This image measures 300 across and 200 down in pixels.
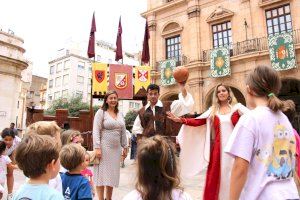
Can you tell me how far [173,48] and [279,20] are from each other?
7171 mm

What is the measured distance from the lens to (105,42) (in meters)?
59.5

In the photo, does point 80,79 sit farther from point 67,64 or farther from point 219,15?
point 219,15

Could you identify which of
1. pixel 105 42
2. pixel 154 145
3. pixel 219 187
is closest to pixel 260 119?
pixel 154 145

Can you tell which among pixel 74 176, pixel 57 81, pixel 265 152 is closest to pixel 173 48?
pixel 74 176

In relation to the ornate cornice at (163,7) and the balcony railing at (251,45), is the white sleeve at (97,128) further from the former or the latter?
the ornate cornice at (163,7)

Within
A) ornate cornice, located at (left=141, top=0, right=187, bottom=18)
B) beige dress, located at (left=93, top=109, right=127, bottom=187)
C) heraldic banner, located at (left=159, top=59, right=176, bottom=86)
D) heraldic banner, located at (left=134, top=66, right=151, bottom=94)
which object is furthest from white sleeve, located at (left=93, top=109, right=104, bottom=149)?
ornate cornice, located at (left=141, top=0, right=187, bottom=18)

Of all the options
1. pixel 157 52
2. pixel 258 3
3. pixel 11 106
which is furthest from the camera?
pixel 157 52

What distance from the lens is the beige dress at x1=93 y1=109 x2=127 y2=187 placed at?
13.5ft

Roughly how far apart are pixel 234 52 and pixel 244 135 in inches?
644

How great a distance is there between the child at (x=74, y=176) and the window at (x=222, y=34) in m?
16.7

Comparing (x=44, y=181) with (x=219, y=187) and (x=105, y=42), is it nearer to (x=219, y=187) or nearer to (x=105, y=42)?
(x=219, y=187)

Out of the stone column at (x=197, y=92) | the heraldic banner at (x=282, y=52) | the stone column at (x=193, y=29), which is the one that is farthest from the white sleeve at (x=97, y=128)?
the stone column at (x=193, y=29)

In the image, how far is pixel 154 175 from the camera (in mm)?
1627

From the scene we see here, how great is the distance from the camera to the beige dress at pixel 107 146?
410 centimetres
